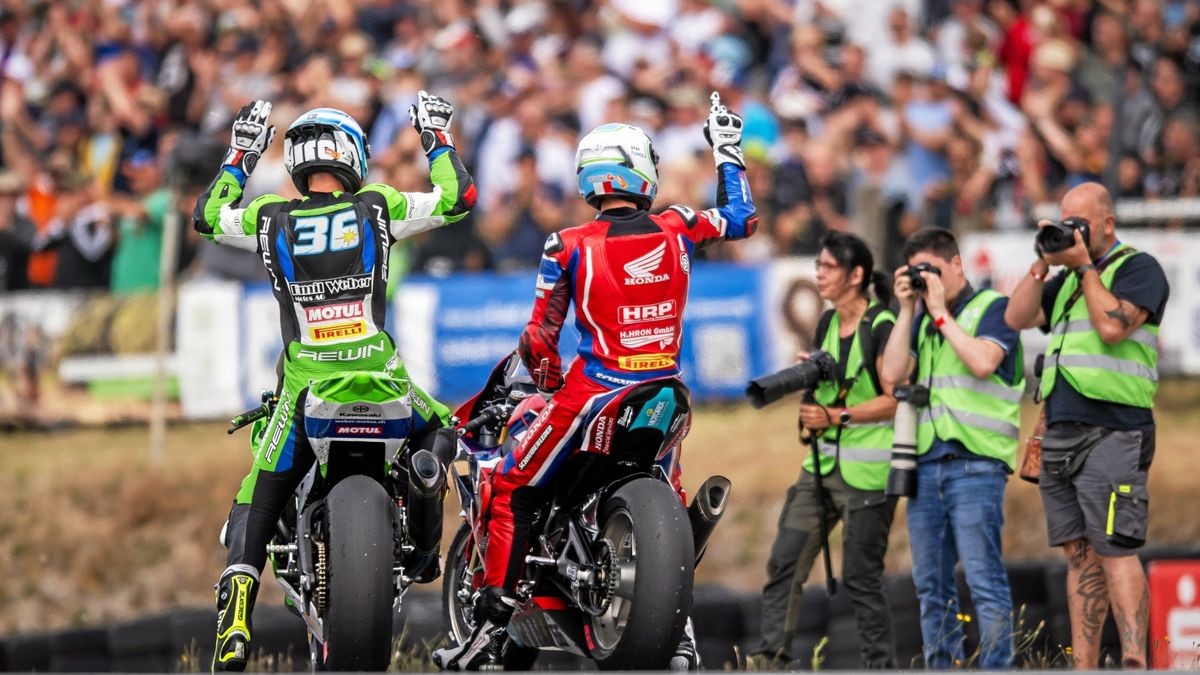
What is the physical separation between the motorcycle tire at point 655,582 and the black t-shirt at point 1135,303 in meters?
2.30

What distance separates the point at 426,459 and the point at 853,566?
2.75 meters

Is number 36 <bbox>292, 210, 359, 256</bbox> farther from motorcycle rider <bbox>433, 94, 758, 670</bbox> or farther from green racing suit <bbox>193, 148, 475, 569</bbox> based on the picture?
motorcycle rider <bbox>433, 94, 758, 670</bbox>

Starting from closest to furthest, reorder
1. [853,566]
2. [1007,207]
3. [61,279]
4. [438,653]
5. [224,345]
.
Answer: [438,653] → [853,566] → [1007,207] → [224,345] → [61,279]

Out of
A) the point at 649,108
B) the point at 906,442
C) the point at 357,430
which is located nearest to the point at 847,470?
the point at 906,442

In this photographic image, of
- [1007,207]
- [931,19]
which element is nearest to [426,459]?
[1007,207]

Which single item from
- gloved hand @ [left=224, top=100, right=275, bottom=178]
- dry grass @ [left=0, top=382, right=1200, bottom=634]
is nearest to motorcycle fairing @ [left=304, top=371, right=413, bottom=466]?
gloved hand @ [left=224, top=100, right=275, bottom=178]

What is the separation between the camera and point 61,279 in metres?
16.8

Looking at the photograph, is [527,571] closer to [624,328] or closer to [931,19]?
[624,328]

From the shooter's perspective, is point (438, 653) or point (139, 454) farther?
point (139, 454)

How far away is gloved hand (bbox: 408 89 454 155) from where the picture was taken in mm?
8008

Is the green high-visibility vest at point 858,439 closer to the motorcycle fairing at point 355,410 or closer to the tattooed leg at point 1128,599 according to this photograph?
the tattooed leg at point 1128,599

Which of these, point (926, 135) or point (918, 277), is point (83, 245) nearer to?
point (926, 135)

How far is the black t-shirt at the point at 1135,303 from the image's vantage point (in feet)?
27.1

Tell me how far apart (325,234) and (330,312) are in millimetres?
313
